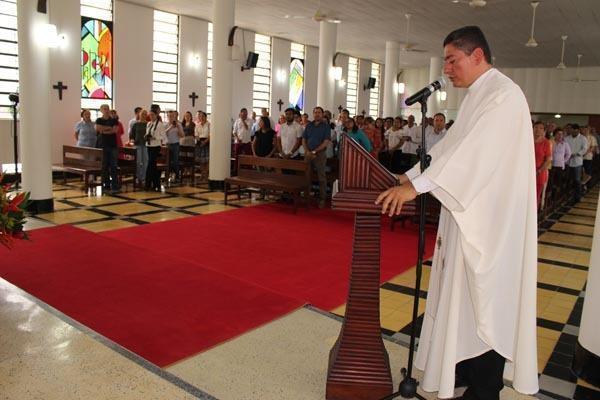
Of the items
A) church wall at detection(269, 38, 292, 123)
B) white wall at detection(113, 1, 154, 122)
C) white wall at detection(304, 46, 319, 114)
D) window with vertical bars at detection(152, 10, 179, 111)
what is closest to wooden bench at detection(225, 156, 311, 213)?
white wall at detection(113, 1, 154, 122)

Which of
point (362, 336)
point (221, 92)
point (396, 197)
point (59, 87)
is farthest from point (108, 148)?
point (396, 197)

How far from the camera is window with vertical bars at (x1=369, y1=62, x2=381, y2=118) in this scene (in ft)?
82.1

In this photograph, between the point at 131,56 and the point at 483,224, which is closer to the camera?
the point at 483,224

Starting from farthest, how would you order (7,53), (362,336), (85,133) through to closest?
1. (7,53)
2. (85,133)
3. (362,336)

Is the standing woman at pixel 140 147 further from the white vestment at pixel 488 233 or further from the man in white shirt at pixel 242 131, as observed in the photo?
the white vestment at pixel 488 233

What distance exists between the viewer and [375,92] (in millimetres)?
26031

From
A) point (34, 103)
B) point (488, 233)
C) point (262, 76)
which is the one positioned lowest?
point (488, 233)

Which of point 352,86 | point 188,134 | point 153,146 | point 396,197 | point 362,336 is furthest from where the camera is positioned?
point 352,86

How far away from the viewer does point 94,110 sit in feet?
43.4

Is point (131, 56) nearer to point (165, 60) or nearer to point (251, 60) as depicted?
point (165, 60)

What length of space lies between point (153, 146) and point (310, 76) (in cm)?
1112

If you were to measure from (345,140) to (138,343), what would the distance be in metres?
2.03

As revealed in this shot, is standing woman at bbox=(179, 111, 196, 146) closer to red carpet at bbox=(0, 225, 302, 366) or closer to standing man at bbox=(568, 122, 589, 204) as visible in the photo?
red carpet at bbox=(0, 225, 302, 366)

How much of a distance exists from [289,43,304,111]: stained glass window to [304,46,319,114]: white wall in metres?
0.16
